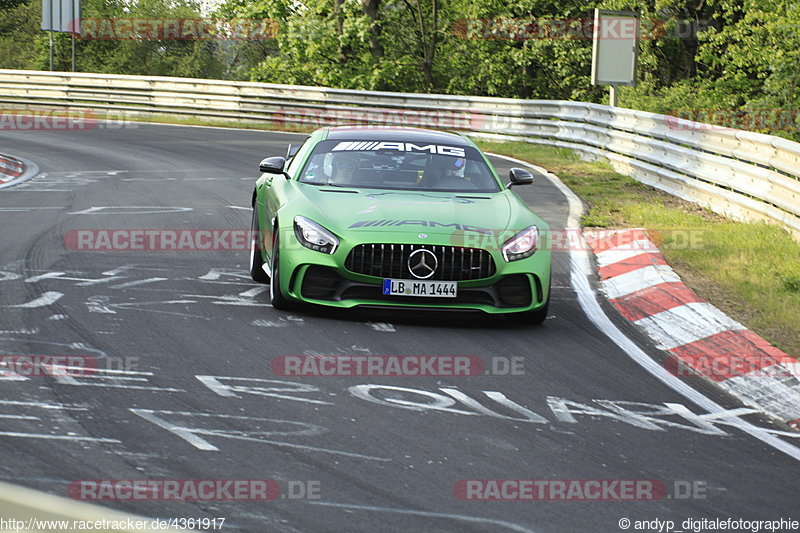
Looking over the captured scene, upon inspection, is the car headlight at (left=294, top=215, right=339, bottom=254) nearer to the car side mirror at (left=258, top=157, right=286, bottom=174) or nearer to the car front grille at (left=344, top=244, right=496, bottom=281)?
the car front grille at (left=344, top=244, right=496, bottom=281)

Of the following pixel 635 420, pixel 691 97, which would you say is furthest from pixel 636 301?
pixel 691 97

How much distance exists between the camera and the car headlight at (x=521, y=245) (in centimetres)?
797

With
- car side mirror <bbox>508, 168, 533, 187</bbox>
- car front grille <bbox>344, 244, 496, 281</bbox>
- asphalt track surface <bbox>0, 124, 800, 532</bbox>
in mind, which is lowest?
asphalt track surface <bbox>0, 124, 800, 532</bbox>

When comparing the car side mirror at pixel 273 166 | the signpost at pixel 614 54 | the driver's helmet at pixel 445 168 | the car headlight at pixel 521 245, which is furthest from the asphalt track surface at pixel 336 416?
the signpost at pixel 614 54

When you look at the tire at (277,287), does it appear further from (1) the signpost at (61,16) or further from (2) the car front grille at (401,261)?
(1) the signpost at (61,16)

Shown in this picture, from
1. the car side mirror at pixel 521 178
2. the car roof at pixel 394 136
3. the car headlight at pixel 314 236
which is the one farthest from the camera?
the car roof at pixel 394 136

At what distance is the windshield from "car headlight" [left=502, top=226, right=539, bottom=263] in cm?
108

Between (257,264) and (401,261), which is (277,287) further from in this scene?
(257,264)

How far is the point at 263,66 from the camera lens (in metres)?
39.2

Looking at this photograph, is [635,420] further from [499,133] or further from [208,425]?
[499,133]

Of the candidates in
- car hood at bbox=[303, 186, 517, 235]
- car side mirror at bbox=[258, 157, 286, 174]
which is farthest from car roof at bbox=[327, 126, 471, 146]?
car hood at bbox=[303, 186, 517, 235]

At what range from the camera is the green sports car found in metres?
7.76

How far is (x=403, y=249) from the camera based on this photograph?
775 centimetres

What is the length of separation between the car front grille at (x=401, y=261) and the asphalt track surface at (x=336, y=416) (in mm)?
330
